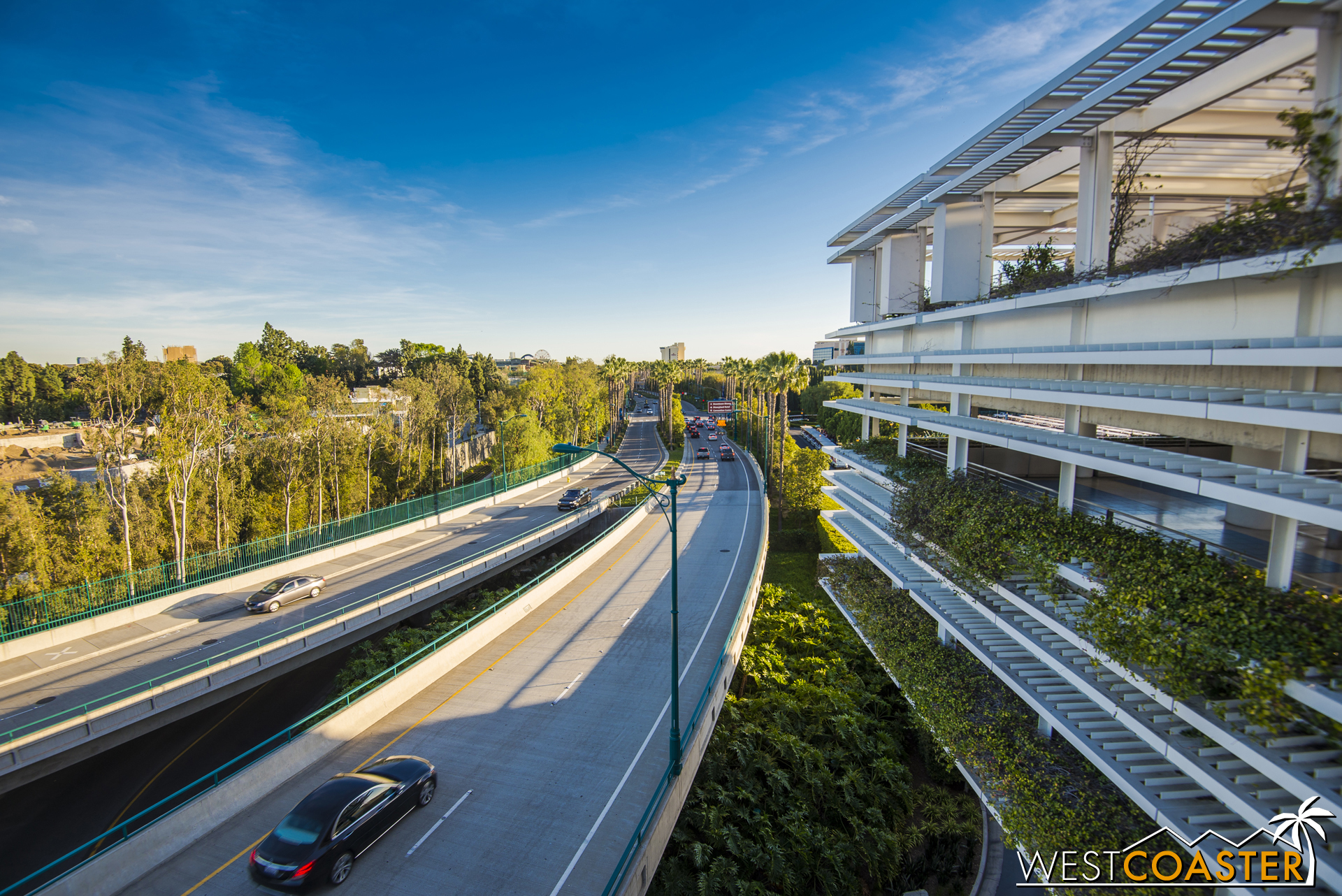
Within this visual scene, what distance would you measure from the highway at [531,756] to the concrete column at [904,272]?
1452 centimetres

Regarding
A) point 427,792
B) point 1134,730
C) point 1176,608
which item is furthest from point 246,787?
point 1176,608

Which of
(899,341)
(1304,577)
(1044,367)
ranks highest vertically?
(899,341)

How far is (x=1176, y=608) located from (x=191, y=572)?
33.9 m

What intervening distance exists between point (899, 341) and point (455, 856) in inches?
864

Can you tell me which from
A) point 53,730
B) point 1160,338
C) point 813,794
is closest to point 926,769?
point 813,794

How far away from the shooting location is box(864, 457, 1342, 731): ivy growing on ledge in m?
7.41

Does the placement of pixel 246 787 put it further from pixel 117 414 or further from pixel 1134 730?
pixel 117 414

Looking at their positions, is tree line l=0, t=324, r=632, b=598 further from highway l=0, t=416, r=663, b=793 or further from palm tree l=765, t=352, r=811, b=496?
palm tree l=765, t=352, r=811, b=496

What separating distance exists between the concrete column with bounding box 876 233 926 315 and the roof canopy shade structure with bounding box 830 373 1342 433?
7495 millimetres

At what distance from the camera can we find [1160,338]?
1109 centimetres

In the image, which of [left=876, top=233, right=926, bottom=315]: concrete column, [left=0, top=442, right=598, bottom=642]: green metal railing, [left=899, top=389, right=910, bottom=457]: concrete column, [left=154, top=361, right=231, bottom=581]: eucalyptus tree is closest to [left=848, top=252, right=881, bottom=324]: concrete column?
[left=876, top=233, right=926, bottom=315]: concrete column

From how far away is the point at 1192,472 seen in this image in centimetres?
954

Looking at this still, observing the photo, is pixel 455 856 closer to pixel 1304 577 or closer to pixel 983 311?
pixel 1304 577

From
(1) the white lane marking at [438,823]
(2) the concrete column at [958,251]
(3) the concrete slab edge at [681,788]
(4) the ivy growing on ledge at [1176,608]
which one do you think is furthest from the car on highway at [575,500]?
(4) the ivy growing on ledge at [1176,608]
